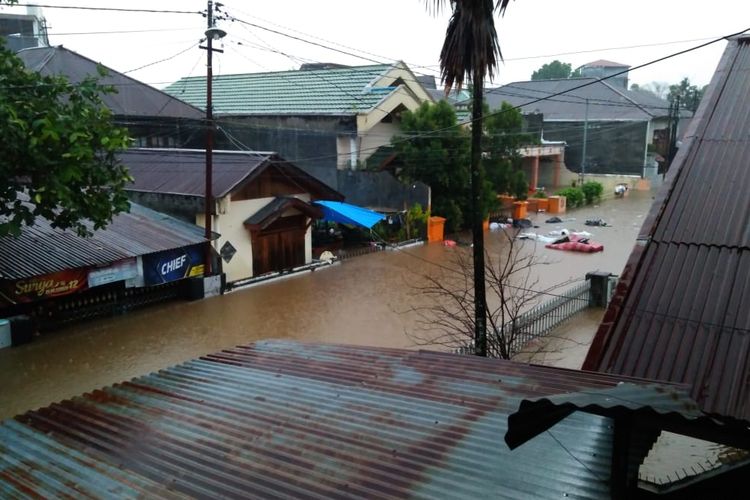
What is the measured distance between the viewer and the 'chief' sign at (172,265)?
1703 centimetres

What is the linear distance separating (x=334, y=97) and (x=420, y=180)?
6630 millimetres

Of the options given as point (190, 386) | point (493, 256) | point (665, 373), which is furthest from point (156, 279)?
point (665, 373)

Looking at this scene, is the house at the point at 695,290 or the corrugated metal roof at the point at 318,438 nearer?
the corrugated metal roof at the point at 318,438

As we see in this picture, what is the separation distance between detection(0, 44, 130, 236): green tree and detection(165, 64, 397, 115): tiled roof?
1835cm

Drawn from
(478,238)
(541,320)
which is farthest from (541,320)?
(478,238)

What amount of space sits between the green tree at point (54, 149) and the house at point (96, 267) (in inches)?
125

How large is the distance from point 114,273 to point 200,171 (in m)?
6.55

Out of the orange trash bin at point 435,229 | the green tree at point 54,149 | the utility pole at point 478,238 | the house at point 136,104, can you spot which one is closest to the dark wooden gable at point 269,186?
the house at point 136,104

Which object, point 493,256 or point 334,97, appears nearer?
point 493,256

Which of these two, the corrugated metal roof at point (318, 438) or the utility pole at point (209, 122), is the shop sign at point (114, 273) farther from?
the corrugated metal roof at point (318, 438)

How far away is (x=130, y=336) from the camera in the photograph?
1542 cm

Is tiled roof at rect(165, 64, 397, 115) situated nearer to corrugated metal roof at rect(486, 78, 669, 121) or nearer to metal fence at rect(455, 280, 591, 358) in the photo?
metal fence at rect(455, 280, 591, 358)

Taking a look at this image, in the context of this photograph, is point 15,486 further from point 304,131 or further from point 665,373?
point 304,131

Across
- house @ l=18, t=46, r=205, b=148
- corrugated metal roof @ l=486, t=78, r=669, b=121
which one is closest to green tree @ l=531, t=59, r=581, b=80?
corrugated metal roof @ l=486, t=78, r=669, b=121
